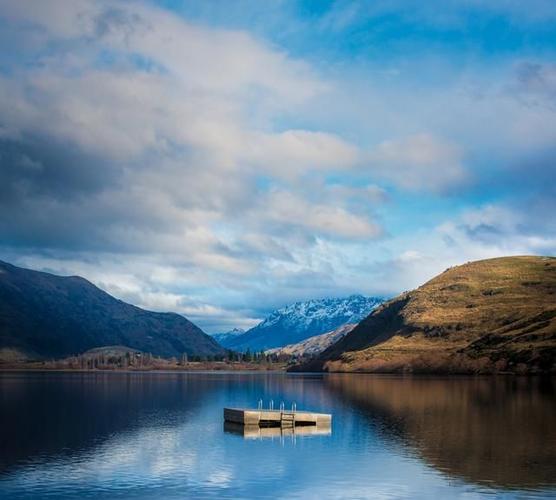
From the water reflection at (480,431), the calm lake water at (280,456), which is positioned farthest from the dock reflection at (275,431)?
the water reflection at (480,431)

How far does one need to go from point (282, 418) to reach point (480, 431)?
29.7 metres

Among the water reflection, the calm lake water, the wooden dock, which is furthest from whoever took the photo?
the wooden dock

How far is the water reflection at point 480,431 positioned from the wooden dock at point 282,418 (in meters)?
9.66

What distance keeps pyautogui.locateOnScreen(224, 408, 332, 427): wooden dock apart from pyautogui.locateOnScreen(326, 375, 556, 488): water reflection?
9658 mm

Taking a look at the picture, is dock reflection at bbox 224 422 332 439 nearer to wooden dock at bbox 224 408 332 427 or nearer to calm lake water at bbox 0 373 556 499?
wooden dock at bbox 224 408 332 427

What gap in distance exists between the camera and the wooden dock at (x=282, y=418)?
382 ft

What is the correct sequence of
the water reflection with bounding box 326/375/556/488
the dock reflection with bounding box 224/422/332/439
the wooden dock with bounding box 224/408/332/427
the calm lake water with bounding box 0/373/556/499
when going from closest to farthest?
the calm lake water with bounding box 0/373/556/499 → the water reflection with bounding box 326/375/556/488 → the dock reflection with bounding box 224/422/332/439 → the wooden dock with bounding box 224/408/332/427

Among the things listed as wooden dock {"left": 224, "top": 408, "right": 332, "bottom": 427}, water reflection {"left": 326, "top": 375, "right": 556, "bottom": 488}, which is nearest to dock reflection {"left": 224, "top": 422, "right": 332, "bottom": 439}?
wooden dock {"left": 224, "top": 408, "right": 332, "bottom": 427}

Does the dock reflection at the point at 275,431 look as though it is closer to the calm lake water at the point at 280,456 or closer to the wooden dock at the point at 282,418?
the wooden dock at the point at 282,418

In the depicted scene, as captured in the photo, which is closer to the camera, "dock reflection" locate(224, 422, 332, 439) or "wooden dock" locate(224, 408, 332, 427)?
"dock reflection" locate(224, 422, 332, 439)

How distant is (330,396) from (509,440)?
102 m

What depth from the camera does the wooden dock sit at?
116 metres

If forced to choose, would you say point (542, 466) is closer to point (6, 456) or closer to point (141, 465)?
point (141, 465)

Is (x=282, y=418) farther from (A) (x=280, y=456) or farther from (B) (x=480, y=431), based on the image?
(A) (x=280, y=456)
